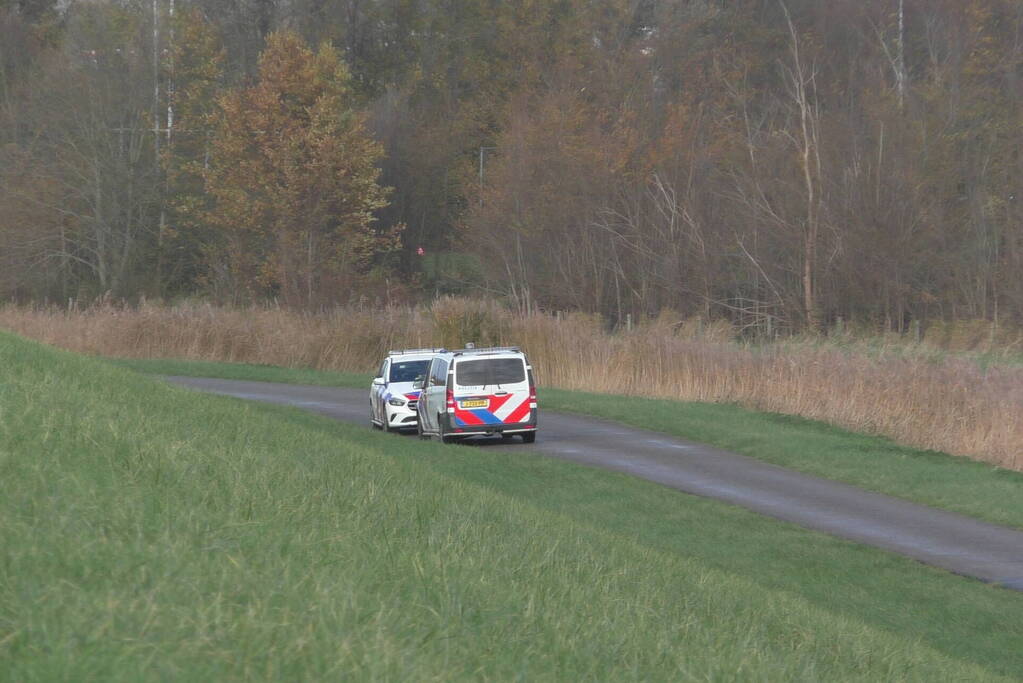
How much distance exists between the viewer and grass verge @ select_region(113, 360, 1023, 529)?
19.8 metres

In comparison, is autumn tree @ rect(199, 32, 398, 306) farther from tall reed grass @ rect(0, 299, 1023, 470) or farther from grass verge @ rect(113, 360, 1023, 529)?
grass verge @ rect(113, 360, 1023, 529)

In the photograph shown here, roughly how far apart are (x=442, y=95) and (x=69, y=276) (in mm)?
22846

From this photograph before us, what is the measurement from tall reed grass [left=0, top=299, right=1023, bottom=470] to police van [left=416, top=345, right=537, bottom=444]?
21.3ft

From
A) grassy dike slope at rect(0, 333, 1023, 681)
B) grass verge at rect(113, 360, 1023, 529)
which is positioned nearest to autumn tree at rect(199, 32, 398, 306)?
grass verge at rect(113, 360, 1023, 529)

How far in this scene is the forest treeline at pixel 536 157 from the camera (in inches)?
2184

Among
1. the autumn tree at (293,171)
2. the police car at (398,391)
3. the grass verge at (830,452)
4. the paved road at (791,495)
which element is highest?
the autumn tree at (293,171)

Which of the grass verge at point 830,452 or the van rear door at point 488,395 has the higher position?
the van rear door at point 488,395

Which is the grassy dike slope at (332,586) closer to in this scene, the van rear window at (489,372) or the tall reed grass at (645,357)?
the tall reed grass at (645,357)

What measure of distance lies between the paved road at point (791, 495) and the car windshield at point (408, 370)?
1.45m

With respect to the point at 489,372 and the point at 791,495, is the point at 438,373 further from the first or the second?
the point at 791,495

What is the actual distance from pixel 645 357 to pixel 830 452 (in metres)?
12.8

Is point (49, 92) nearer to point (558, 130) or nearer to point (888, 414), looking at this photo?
point (558, 130)

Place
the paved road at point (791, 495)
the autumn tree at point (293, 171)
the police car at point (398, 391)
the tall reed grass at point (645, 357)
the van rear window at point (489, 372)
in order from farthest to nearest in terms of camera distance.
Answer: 1. the autumn tree at point (293, 171)
2. the police car at point (398, 391)
3. the van rear window at point (489, 372)
4. the tall reed grass at point (645, 357)
5. the paved road at point (791, 495)

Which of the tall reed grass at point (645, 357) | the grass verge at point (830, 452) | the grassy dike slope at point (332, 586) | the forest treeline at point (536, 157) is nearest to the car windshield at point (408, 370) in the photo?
the grass verge at point (830, 452)
